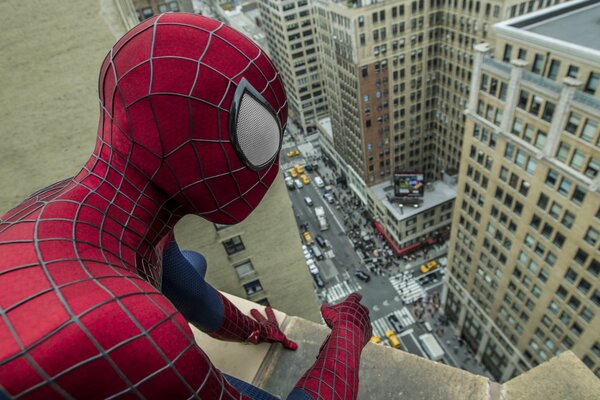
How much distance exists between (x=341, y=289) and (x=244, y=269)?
37.3 meters

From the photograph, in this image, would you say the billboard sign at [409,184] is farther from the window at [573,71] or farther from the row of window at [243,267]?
the row of window at [243,267]

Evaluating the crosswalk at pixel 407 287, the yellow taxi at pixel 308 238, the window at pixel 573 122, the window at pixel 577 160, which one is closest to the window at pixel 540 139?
the window at pixel 573 122

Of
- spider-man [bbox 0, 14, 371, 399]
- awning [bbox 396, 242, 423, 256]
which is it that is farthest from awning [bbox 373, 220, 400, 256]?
spider-man [bbox 0, 14, 371, 399]

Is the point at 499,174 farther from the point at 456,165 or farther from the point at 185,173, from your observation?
the point at 185,173

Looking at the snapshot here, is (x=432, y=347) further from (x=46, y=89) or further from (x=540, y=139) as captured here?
(x=46, y=89)

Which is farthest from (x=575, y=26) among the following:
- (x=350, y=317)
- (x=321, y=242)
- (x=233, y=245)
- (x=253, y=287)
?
(x=321, y=242)

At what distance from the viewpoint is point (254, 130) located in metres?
5.34

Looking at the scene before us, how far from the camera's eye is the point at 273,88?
18.7 feet

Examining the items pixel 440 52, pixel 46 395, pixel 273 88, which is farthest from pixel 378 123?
pixel 46 395

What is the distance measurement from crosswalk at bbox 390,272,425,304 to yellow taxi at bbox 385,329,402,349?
18.5 feet

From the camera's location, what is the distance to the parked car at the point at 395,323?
47344 mm

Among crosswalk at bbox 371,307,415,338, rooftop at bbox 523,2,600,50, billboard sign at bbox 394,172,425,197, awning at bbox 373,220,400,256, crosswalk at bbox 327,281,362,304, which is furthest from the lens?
awning at bbox 373,220,400,256

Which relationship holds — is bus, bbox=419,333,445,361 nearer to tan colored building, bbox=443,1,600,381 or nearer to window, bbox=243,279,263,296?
tan colored building, bbox=443,1,600,381

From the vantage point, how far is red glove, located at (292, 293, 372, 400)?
6520 mm
